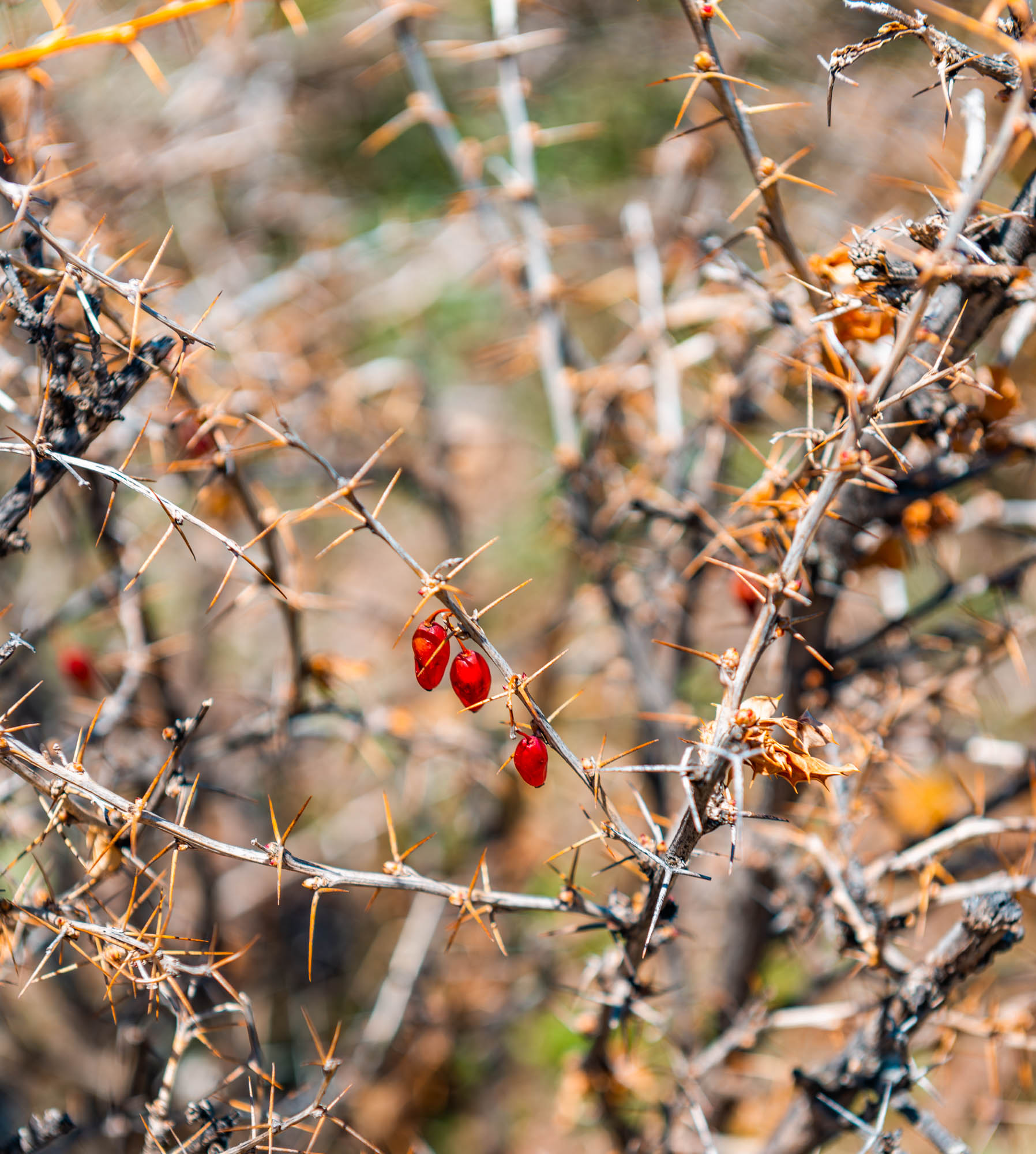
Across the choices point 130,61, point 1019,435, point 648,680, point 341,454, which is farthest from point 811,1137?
point 130,61

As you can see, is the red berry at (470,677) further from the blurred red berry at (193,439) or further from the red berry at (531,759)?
the blurred red berry at (193,439)

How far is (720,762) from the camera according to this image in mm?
1097

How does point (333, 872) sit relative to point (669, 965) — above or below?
above

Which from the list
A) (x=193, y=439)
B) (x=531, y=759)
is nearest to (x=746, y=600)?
(x=531, y=759)

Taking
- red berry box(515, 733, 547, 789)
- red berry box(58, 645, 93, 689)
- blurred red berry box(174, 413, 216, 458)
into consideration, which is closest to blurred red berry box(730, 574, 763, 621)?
red berry box(515, 733, 547, 789)

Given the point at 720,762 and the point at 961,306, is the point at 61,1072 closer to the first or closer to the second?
the point at 720,762

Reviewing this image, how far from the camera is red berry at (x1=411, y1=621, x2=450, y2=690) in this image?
118cm

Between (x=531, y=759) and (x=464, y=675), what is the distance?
16cm

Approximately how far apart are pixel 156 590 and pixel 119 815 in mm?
1443

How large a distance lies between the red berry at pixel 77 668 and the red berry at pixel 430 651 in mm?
1542

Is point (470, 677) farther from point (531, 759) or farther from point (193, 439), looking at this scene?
point (193, 439)

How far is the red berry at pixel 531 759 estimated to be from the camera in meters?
1.21

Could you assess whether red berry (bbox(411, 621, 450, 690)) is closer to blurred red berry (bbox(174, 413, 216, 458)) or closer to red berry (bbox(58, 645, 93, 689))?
blurred red berry (bbox(174, 413, 216, 458))

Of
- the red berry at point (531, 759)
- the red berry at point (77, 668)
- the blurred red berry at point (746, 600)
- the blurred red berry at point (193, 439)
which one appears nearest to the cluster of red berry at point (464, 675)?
the red berry at point (531, 759)
